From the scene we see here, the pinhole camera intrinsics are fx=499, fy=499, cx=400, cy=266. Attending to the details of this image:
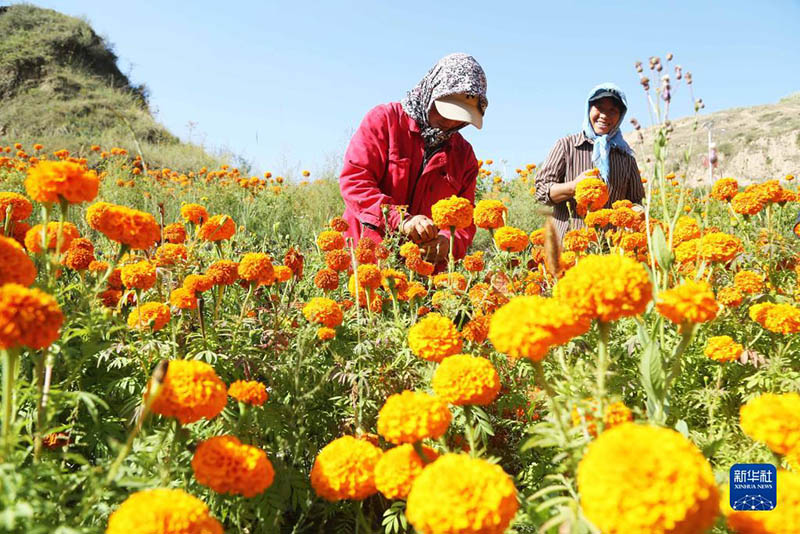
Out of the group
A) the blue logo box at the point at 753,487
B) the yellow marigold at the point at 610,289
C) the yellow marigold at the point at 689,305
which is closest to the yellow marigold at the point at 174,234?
the yellow marigold at the point at 610,289

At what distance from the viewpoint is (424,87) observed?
3.99 metres

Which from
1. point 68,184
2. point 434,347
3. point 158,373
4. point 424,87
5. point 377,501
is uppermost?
point 424,87

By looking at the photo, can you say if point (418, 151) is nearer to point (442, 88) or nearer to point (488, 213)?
point (442, 88)

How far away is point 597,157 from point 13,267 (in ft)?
14.4

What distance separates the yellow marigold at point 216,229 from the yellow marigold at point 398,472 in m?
1.48

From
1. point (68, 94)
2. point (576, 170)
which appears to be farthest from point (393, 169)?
point (68, 94)

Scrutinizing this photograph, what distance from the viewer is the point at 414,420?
1098mm

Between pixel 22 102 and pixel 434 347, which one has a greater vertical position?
pixel 22 102

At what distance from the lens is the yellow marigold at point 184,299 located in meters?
1.83

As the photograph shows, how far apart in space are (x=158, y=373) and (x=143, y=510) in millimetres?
237

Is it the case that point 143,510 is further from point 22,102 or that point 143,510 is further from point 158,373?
point 22,102

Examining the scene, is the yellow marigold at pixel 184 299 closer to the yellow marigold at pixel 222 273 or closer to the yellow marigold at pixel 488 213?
the yellow marigold at pixel 222 273

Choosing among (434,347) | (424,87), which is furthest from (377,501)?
(424,87)

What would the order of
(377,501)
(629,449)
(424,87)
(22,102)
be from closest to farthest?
(629,449)
(377,501)
(424,87)
(22,102)
